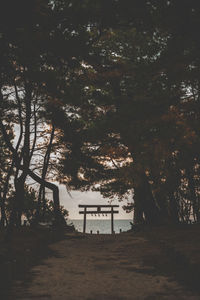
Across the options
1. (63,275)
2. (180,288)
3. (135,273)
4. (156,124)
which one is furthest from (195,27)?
(63,275)

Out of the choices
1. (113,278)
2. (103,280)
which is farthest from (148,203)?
(103,280)

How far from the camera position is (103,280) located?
541cm

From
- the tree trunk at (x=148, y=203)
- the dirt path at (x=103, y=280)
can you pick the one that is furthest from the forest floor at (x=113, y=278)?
the tree trunk at (x=148, y=203)

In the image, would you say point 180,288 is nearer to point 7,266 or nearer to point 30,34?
point 7,266

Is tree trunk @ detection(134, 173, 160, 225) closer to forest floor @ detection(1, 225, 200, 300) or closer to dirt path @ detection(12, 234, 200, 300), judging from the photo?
forest floor @ detection(1, 225, 200, 300)

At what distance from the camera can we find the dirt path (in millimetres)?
4426

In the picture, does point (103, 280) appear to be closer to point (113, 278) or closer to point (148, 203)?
point (113, 278)

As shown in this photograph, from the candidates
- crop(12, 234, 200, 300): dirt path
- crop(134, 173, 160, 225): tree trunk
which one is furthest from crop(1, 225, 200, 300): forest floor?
crop(134, 173, 160, 225): tree trunk

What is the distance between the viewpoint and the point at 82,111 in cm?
1484

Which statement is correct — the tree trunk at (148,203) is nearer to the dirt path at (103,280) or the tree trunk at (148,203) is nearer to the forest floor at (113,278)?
the forest floor at (113,278)

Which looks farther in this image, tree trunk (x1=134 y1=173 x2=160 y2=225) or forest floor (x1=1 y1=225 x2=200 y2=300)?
tree trunk (x1=134 y1=173 x2=160 y2=225)

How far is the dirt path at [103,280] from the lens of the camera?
443 centimetres

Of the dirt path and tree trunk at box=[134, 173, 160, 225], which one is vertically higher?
tree trunk at box=[134, 173, 160, 225]

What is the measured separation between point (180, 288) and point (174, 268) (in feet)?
4.89
